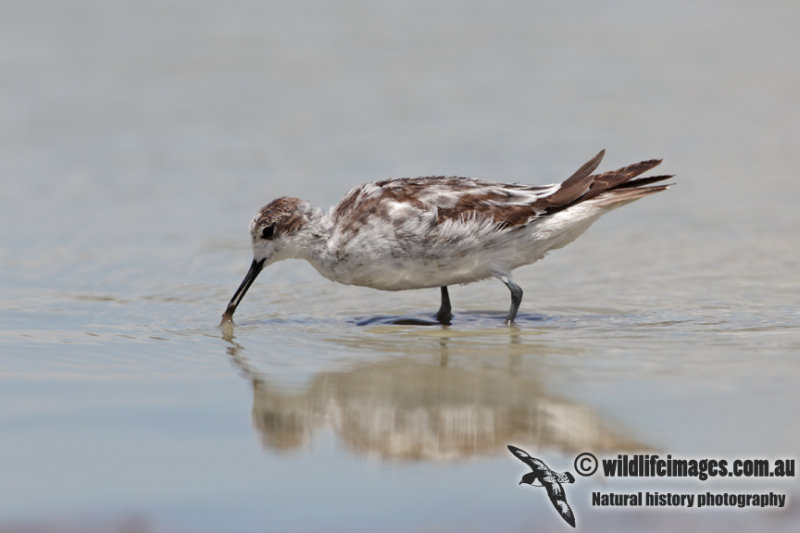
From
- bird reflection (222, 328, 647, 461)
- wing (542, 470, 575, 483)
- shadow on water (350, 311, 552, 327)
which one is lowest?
wing (542, 470, 575, 483)

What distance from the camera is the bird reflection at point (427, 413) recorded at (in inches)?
237

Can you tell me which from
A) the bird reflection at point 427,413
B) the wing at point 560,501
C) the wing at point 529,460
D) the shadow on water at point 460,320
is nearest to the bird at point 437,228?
the shadow on water at point 460,320

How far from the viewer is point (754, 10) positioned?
21672mm

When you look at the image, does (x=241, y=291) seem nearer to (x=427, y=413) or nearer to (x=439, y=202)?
(x=439, y=202)

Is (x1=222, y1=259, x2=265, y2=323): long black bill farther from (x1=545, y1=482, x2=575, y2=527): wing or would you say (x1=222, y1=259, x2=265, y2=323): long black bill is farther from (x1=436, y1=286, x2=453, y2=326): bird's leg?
(x1=545, y1=482, x2=575, y2=527): wing

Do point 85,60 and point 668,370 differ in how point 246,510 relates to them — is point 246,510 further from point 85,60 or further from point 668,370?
point 85,60

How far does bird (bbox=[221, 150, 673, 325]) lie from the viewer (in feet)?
31.2

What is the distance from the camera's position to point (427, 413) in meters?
6.61

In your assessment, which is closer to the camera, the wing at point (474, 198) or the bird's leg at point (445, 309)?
the wing at point (474, 198)

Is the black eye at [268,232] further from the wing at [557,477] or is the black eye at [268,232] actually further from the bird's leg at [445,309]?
the wing at [557,477]

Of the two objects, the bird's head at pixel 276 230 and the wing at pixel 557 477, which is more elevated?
the bird's head at pixel 276 230

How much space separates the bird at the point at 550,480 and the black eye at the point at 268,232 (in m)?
4.67

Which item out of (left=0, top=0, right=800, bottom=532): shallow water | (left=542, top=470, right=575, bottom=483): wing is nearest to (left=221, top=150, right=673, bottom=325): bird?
(left=0, top=0, right=800, bottom=532): shallow water

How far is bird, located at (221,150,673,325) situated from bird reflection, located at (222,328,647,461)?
180 cm
